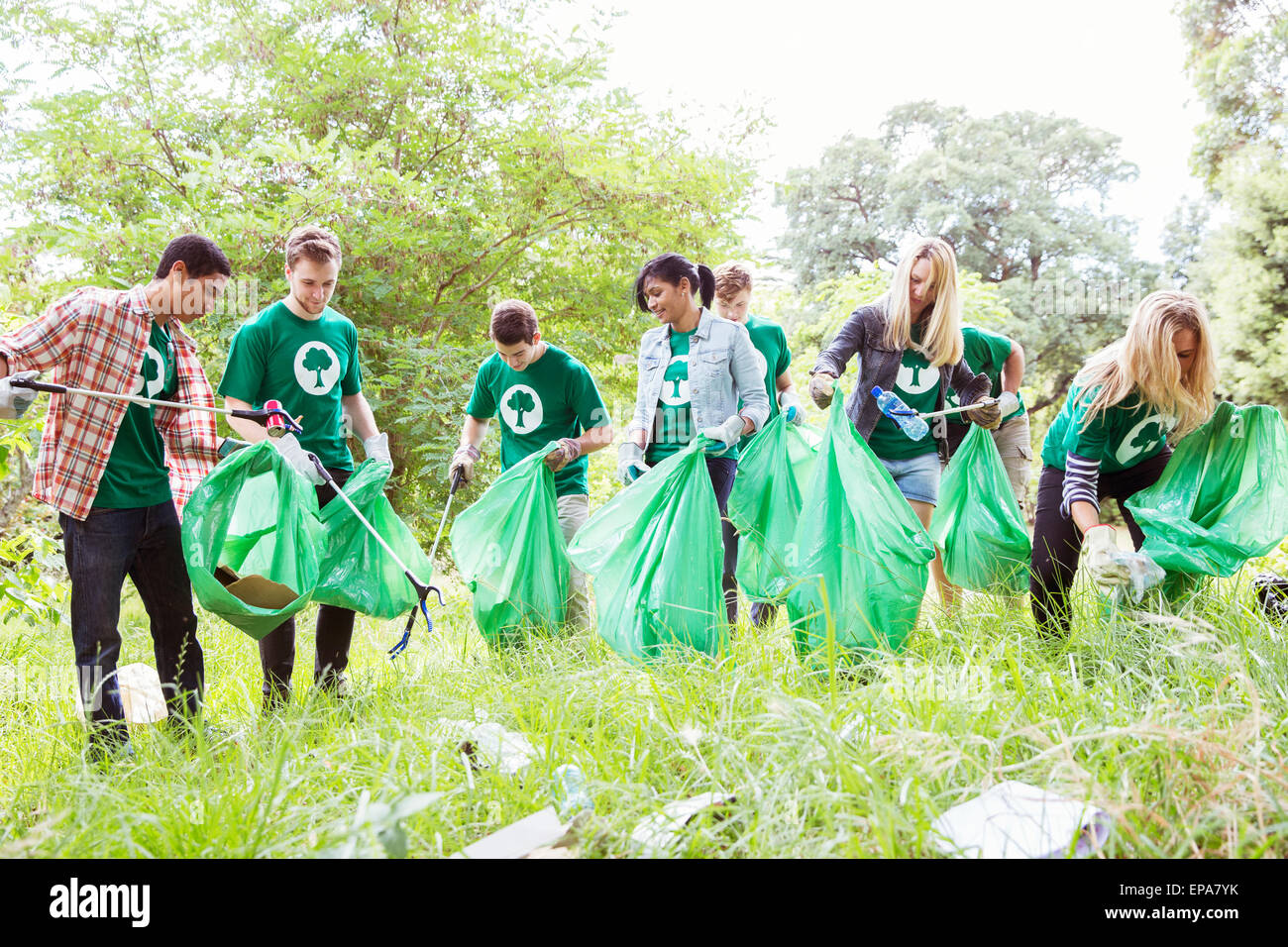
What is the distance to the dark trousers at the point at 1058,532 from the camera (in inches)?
92.7

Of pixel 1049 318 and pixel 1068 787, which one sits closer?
pixel 1068 787

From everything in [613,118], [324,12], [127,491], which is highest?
[324,12]

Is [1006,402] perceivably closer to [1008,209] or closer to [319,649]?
[319,649]

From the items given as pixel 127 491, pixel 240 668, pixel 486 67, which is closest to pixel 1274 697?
pixel 127 491

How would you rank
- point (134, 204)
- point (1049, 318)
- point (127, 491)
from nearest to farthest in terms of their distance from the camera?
point (127, 491) < point (134, 204) < point (1049, 318)

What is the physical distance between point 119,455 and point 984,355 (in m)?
2.63

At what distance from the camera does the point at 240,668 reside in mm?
3141

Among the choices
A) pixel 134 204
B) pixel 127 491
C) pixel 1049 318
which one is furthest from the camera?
pixel 1049 318

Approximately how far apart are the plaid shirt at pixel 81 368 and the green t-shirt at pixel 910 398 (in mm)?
2064

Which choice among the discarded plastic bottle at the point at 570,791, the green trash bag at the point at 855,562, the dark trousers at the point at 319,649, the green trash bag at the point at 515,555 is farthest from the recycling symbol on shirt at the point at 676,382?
the discarded plastic bottle at the point at 570,791

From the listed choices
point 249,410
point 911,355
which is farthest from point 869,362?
point 249,410

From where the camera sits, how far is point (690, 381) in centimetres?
273

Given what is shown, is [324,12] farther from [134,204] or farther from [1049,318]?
[1049,318]

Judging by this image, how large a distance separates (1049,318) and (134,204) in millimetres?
12617
